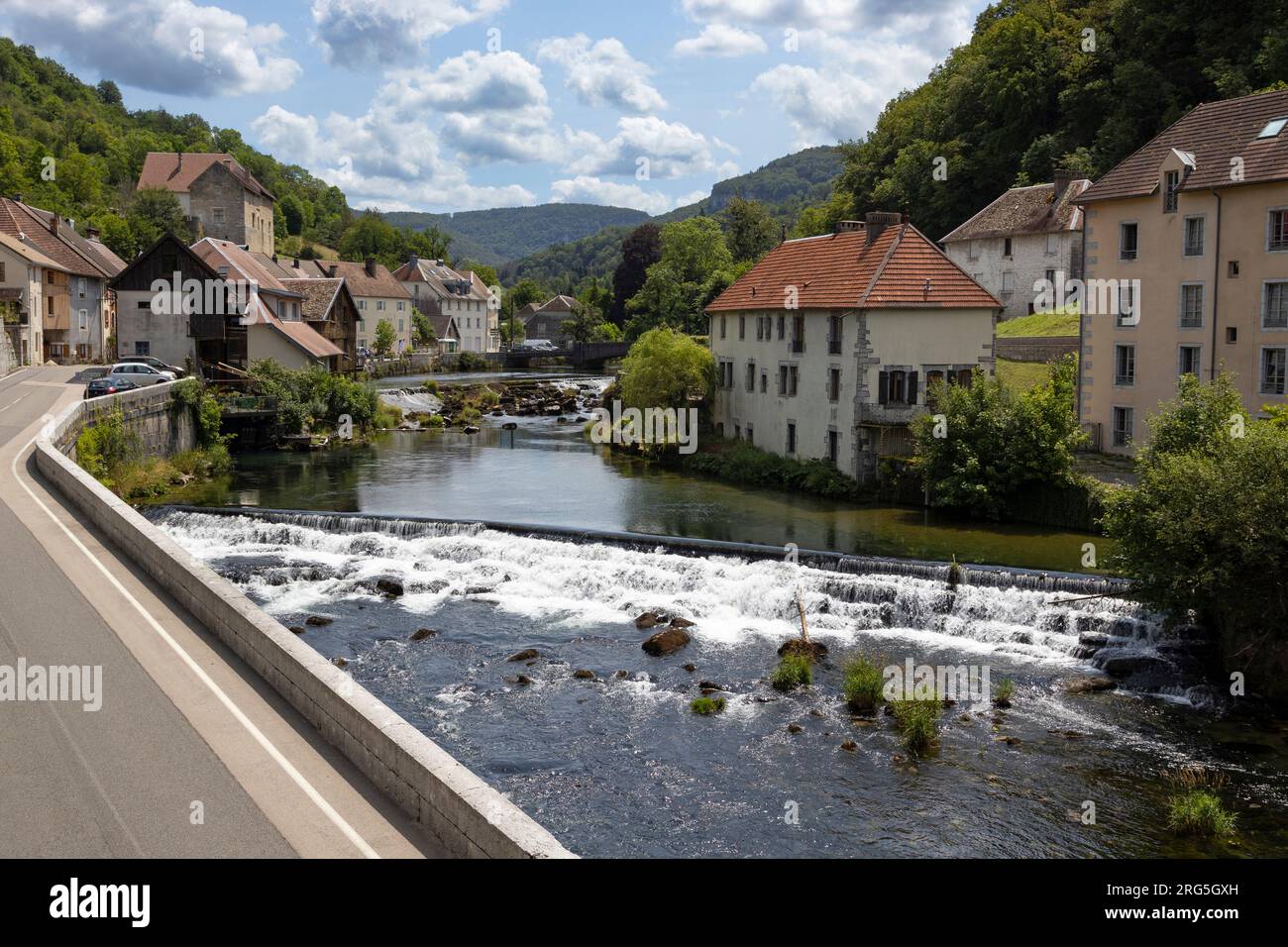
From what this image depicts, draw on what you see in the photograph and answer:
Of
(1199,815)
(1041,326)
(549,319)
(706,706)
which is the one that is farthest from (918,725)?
(549,319)

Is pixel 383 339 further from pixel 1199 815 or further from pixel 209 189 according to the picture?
pixel 1199 815

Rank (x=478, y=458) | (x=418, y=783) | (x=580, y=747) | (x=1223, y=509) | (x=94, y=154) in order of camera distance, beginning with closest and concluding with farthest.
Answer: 1. (x=418, y=783)
2. (x=580, y=747)
3. (x=1223, y=509)
4. (x=478, y=458)
5. (x=94, y=154)

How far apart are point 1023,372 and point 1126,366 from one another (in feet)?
35.9

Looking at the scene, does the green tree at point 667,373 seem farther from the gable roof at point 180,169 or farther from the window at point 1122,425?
the gable roof at point 180,169

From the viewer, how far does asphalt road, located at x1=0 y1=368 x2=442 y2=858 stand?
10.4m

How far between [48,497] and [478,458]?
2552 centimetres

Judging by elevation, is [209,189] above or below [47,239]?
above

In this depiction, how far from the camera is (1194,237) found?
123ft

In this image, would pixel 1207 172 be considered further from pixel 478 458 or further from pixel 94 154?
pixel 94 154

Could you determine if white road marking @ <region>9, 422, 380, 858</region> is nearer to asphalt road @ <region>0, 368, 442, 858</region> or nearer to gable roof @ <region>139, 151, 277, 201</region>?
asphalt road @ <region>0, 368, 442, 858</region>

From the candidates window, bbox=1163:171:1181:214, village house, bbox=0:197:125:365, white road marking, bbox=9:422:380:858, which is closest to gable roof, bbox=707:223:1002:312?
→ window, bbox=1163:171:1181:214

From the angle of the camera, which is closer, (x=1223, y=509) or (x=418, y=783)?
(x=418, y=783)
